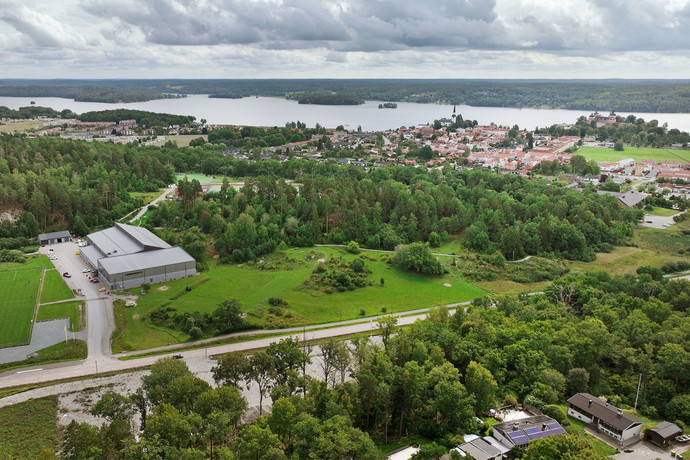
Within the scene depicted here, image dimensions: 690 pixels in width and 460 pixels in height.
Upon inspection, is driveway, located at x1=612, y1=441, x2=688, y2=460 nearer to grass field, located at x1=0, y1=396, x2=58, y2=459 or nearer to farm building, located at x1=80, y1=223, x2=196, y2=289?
grass field, located at x1=0, y1=396, x2=58, y2=459

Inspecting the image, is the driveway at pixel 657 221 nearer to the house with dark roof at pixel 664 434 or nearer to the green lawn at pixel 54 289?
the house with dark roof at pixel 664 434

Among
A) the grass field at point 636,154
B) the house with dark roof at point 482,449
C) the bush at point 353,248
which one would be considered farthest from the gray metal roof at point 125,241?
the grass field at point 636,154

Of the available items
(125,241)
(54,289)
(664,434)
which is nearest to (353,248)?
(125,241)

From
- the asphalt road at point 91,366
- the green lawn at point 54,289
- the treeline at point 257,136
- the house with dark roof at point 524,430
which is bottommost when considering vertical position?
the asphalt road at point 91,366

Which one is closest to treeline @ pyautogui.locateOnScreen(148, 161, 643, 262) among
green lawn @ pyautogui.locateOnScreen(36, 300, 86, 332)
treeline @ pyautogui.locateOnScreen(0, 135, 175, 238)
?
treeline @ pyautogui.locateOnScreen(0, 135, 175, 238)

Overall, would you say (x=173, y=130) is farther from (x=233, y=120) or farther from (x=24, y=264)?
(x=24, y=264)

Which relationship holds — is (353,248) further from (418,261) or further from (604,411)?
(604,411)

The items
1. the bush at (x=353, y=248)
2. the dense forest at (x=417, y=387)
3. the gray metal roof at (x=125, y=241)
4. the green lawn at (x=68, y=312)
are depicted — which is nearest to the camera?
the dense forest at (x=417, y=387)
